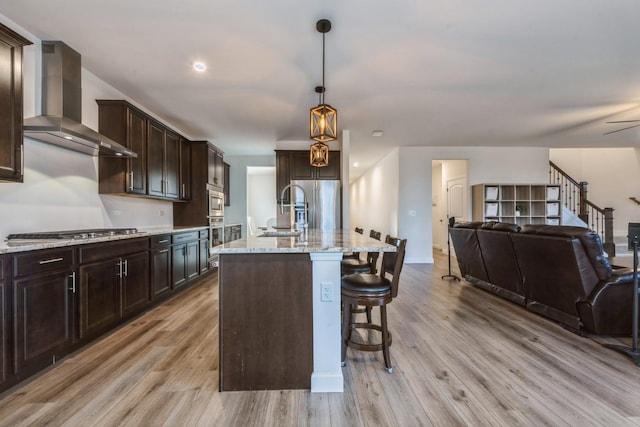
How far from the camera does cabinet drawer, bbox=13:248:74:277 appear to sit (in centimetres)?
178

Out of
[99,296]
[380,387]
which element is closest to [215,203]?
[99,296]

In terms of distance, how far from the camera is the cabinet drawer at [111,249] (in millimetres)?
2277

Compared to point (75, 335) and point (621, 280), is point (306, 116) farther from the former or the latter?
point (621, 280)

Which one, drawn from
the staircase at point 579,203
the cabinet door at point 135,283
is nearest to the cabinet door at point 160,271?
the cabinet door at point 135,283

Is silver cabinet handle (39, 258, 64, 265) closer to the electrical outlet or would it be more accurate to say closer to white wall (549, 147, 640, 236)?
the electrical outlet

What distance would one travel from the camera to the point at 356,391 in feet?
5.85

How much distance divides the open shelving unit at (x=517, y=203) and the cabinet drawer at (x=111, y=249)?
20.2 feet

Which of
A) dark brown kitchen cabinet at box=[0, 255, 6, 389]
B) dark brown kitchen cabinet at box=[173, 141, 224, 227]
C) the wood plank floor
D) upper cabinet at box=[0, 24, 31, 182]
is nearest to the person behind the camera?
the wood plank floor

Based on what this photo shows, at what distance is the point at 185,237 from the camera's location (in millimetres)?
3990

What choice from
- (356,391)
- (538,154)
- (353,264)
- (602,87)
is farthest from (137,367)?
(538,154)

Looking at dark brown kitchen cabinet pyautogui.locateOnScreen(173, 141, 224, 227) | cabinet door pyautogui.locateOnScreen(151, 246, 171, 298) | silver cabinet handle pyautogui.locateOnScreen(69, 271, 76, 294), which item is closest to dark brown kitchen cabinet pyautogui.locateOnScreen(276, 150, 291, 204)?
dark brown kitchen cabinet pyautogui.locateOnScreen(173, 141, 224, 227)

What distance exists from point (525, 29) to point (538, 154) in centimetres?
525

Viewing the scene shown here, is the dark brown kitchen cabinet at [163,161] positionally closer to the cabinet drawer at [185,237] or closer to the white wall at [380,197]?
the cabinet drawer at [185,237]

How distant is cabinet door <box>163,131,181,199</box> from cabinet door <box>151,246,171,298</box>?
103 cm
